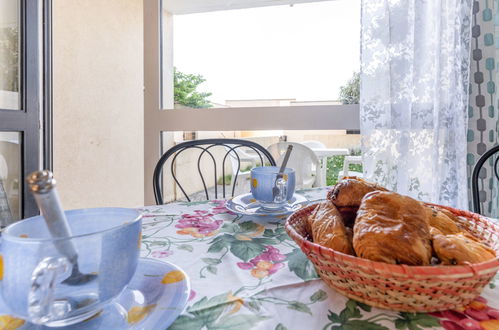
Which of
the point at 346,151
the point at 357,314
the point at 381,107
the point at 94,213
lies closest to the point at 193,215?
the point at 94,213

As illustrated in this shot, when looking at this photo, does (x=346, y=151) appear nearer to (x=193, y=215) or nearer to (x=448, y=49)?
(x=448, y=49)

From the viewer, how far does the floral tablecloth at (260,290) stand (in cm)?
32

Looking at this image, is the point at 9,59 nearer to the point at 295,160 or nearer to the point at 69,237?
the point at 295,160

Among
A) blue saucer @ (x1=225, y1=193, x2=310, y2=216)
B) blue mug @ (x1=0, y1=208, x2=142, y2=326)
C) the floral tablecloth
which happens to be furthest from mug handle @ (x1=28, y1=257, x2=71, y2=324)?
blue saucer @ (x1=225, y1=193, x2=310, y2=216)

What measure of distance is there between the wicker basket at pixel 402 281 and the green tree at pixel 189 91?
5.76ft

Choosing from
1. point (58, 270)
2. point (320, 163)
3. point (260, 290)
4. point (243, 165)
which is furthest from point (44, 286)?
point (243, 165)

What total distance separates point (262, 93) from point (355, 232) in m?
1.71

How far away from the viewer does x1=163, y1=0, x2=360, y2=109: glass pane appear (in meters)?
1.81

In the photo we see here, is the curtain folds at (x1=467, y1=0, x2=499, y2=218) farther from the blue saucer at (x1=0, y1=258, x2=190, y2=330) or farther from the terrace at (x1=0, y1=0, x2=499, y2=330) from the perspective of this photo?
the blue saucer at (x1=0, y1=258, x2=190, y2=330)

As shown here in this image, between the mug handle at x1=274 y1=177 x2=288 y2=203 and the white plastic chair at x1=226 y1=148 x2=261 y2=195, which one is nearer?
the mug handle at x1=274 y1=177 x2=288 y2=203

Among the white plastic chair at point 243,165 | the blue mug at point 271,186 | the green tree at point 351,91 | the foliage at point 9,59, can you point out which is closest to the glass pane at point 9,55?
the foliage at point 9,59

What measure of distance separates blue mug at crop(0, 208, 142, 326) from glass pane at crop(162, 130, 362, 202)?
1453 mm

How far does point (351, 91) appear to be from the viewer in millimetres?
1759

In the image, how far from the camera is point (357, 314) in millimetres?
336
